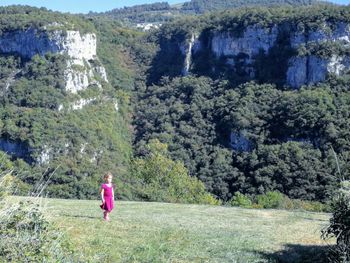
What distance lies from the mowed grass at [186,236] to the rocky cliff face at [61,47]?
8369 centimetres

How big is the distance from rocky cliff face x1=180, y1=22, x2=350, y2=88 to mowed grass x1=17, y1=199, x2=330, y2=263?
7688 centimetres

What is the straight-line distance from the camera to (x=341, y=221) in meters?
11.8

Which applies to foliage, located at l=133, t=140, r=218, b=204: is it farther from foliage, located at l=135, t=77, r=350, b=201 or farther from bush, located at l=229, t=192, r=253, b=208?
foliage, located at l=135, t=77, r=350, b=201

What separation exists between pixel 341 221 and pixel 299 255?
272cm

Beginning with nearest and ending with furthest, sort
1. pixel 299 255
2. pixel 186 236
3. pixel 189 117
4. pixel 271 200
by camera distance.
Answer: pixel 299 255 < pixel 186 236 < pixel 271 200 < pixel 189 117

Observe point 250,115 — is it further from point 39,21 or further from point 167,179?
point 39,21

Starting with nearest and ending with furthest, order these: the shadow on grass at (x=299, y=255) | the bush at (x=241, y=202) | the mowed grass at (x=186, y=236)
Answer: the mowed grass at (x=186, y=236), the shadow on grass at (x=299, y=255), the bush at (x=241, y=202)

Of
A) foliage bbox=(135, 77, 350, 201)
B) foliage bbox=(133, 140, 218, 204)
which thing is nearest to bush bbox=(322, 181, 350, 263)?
foliage bbox=(133, 140, 218, 204)

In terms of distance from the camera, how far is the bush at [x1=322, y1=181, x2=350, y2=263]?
11523 mm

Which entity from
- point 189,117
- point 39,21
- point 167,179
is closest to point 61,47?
point 39,21

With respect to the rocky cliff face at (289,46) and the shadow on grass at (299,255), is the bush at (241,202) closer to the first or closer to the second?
the shadow on grass at (299,255)

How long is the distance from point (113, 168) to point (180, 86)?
38.2m

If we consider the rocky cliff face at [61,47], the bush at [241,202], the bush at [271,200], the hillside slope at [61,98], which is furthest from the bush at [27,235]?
the rocky cliff face at [61,47]

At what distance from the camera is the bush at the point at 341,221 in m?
11.5
